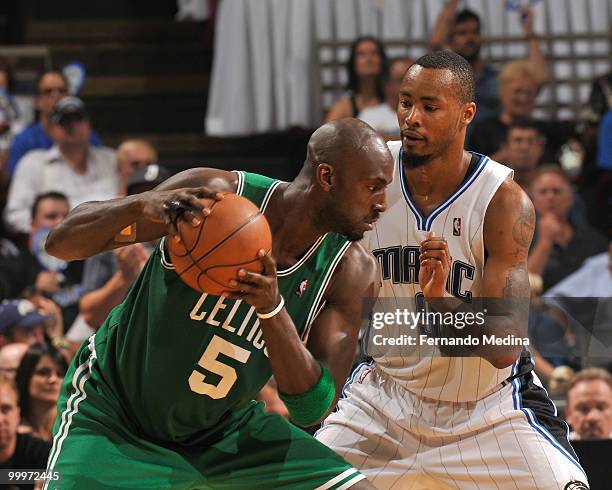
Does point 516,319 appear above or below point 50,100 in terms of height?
below

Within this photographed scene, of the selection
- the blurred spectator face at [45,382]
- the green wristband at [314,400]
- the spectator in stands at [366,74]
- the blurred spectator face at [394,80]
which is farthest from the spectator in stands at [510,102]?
the green wristband at [314,400]

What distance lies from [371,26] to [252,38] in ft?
3.20

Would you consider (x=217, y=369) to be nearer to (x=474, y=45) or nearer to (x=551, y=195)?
(x=551, y=195)

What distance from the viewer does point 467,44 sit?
8633 mm

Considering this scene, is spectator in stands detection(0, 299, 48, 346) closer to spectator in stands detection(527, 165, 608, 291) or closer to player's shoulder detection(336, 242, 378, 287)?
player's shoulder detection(336, 242, 378, 287)

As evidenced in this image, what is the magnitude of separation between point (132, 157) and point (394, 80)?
77.5 inches

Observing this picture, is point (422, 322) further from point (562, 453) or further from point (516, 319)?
point (562, 453)

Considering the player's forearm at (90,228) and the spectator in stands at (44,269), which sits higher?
the player's forearm at (90,228)

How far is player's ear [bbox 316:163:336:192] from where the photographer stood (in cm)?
369

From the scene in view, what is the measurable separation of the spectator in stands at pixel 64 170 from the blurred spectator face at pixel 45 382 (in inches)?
106

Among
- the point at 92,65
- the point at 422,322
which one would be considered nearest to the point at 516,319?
the point at 422,322

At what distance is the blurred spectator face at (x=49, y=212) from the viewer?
301 inches

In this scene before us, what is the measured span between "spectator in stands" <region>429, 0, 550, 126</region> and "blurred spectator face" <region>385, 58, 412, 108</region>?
0.32m

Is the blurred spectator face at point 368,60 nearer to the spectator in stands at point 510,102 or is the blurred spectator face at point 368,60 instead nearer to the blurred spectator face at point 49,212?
the spectator in stands at point 510,102
